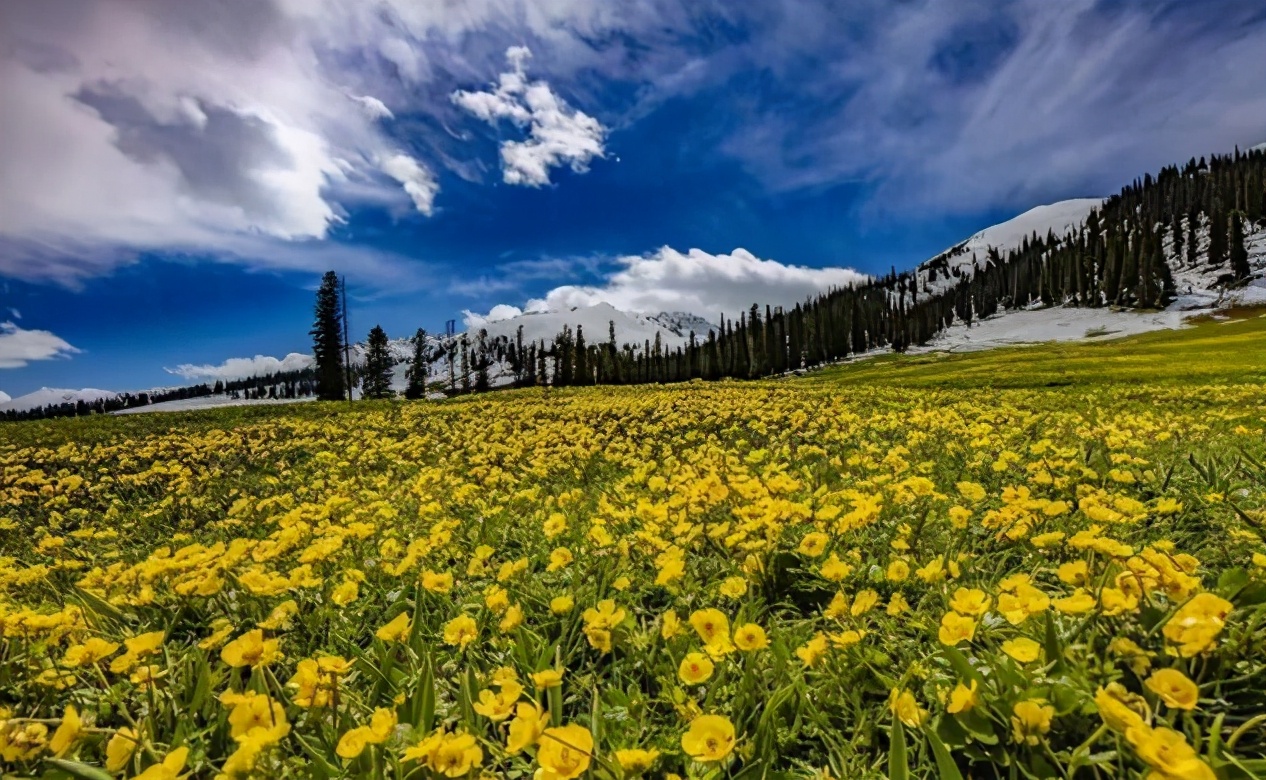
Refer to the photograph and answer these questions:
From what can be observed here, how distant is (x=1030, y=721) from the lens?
1.27m

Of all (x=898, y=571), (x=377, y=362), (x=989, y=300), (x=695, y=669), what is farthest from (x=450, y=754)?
(x=989, y=300)

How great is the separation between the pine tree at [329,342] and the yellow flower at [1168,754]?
194ft

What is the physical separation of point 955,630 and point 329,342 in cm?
6150

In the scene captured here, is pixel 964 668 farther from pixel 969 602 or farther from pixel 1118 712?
pixel 1118 712

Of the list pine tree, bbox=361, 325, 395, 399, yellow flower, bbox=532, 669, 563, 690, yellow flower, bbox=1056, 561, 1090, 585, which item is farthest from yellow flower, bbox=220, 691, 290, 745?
pine tree, bbox=361, 325, 395, 399

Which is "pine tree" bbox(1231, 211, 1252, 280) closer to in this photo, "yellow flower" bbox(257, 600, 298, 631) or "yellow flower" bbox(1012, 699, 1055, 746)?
"yellow flower" bbox(1012, 699, 1055, 746)

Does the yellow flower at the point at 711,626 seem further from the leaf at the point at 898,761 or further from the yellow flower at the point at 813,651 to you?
the leaf at the point at 898,761

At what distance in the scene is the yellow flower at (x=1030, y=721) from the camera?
1.27 metres

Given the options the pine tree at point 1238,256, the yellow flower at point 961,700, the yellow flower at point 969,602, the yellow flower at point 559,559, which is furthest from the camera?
the pine tree at point 1238,256

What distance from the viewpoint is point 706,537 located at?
3.23 m

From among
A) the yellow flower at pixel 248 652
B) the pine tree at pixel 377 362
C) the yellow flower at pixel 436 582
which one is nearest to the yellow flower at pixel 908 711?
the yellow flower at pixel 436 582

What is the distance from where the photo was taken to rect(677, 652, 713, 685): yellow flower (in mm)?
1625

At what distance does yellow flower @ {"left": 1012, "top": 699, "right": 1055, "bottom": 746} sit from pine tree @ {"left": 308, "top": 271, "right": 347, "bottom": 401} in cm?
5886

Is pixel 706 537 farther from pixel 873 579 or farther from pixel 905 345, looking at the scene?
pixel 905 345
